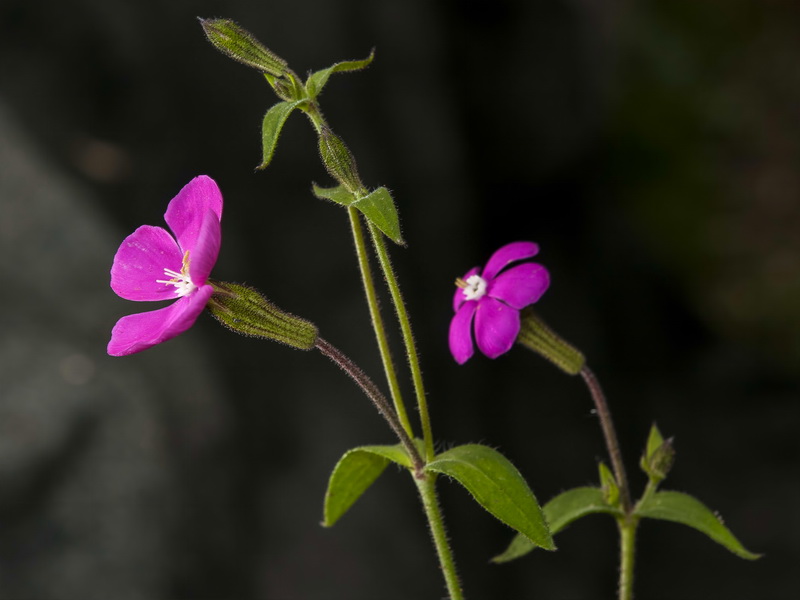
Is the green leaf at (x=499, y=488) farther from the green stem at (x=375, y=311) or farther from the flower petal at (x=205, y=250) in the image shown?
the flower petal at (x=205, y=250)

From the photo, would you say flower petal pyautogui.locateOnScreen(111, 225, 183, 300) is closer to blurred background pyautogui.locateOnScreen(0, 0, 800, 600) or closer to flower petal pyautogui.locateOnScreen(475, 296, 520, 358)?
flower petal pyautogui.locateOnScreen(475, 296, 520, 358)

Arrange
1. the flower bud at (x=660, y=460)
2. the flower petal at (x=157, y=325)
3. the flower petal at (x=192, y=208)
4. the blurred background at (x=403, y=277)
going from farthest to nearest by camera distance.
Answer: the blurred background at (x=403, y=277)
the flower bud at (x=660, y=460)
the flower petal at (x=192, y=208)
the flower petal at (x=157, y=325)

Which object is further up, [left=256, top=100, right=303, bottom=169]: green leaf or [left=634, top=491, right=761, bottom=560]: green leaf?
[left=256, top=100, right=303, bottom=169]: green leaf

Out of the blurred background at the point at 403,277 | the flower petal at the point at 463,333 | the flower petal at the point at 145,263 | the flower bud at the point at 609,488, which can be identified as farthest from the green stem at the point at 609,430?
the blurred background at the point at 403,277

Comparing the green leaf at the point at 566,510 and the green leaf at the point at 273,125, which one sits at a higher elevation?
the green leaf at the point at 273,125

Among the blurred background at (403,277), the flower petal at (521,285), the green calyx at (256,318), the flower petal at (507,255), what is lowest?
the green calyx at (256,318)

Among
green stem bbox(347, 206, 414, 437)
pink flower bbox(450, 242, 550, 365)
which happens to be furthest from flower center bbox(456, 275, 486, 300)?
green stem bbox(347, 206, 414, 437)

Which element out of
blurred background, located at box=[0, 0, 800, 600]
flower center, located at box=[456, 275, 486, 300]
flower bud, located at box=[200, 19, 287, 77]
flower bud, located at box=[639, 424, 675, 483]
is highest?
blurred background, located at box=[0, 0, 800, 600]

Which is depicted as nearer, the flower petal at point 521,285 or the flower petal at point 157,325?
the flower petal at point 157,325
